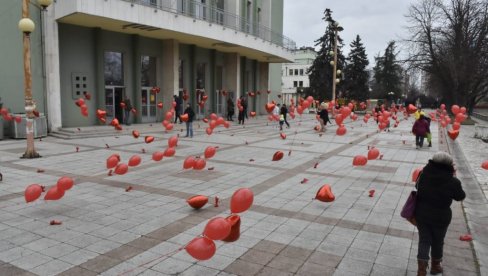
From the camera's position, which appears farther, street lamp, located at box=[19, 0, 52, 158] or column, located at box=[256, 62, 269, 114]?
column, located at box=[256, 62, 269, 114]

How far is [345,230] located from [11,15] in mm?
18902

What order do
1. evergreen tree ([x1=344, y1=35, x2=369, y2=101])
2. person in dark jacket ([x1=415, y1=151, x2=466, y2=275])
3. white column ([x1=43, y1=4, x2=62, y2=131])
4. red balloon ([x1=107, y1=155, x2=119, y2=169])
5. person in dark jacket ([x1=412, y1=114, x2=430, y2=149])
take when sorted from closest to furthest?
1. person in dark jacket ([x1=415, y1=151, x2=466, y2=275])
2. red balloon ([x1=107, y1=155, x2=119, y2=169])
3. person in dark jacket ([x1=412, y1=114, x2=430, y2=149])
4. white column ([x1=43, y1=4, x2=62, y2=131])
5. evergreen tree ([x1=344, y1=35, x2=369, y2=101])

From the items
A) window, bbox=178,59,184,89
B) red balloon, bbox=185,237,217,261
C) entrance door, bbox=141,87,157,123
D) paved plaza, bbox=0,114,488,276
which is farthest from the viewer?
window, bbox=178,59,184,89

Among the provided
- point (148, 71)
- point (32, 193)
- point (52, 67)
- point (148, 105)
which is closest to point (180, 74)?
point (148, 71)

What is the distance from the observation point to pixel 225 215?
6.93 metres

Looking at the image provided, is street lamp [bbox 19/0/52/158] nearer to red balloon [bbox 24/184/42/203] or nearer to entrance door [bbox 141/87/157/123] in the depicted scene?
red balloon [bbox 24/184/42/203]

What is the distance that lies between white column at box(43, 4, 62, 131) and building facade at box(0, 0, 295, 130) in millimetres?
48

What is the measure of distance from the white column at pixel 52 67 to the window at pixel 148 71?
7.46 m

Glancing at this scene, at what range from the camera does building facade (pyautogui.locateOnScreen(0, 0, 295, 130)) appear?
771 inches

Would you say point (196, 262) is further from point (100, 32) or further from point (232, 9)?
point (232, 9)

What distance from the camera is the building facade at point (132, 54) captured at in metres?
19.6

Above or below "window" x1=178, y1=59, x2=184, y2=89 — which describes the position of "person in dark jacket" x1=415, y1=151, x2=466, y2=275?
below

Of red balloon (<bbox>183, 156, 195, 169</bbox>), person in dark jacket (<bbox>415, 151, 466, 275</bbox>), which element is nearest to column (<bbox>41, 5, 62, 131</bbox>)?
red balloon (<bbox>183, 156, 195, 169</bbox>)

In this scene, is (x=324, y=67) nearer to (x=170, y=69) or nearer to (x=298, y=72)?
(x=298, y=72)
